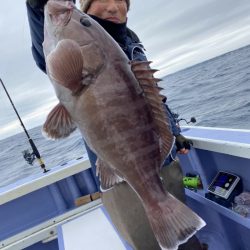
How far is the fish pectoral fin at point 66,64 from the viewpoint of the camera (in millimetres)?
1373

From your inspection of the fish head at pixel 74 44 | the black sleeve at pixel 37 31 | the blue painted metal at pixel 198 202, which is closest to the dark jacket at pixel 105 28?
the black sleeve at pixel 37 31

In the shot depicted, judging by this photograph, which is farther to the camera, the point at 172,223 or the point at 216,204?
the point at 216,204

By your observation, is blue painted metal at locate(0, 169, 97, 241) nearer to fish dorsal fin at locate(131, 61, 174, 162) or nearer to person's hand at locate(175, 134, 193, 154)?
person's hand at locate(175, 134, 193, 154)

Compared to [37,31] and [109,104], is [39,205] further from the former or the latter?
[109,104]

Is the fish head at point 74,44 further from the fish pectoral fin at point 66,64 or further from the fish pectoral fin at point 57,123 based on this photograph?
the fish pectoral fin at point 57,123

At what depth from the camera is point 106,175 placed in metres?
1.72

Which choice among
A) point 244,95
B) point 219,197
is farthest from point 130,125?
point 244,95

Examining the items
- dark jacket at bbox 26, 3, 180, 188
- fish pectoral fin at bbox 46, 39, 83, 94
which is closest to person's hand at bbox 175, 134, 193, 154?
dark jacket at bbox 26, 3, 180, 188

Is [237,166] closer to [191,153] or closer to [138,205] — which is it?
[191,153]

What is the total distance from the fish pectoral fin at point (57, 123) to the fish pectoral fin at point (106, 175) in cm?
29

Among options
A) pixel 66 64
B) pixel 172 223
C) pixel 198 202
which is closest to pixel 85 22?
pixel 66 64

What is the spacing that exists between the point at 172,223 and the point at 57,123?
75cm

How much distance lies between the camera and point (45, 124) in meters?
1.52

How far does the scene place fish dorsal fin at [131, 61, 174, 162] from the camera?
1.51 meters
